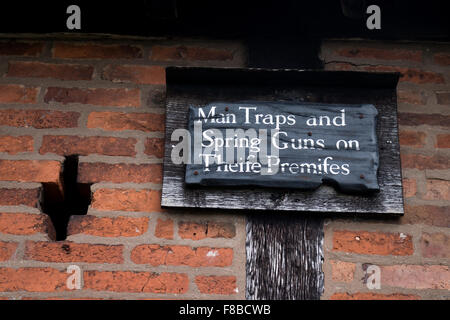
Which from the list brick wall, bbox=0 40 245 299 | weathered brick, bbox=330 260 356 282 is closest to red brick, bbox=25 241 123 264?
brick wall, bbox=0 40 245 299

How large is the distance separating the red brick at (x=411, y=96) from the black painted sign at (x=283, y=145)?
166mm

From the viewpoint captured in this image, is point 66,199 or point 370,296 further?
point 66,199

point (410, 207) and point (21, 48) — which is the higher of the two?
point (21, 48)

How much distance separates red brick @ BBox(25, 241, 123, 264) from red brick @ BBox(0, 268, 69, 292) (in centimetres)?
4

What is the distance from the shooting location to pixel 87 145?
2461 millimetres

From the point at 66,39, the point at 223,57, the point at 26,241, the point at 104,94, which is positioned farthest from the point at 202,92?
the point at 26,241

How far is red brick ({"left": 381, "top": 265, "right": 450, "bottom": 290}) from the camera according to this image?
229 cm

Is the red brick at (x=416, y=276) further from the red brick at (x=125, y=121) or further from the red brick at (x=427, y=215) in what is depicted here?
the red brick at (x=125, y=121)

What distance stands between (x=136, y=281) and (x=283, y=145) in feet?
2.29

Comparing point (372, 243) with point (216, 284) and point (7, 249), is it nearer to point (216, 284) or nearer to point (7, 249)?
point (216, 284)

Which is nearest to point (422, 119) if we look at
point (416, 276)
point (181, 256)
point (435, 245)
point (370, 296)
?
point (435, 245)

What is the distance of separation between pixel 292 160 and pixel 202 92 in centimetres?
43

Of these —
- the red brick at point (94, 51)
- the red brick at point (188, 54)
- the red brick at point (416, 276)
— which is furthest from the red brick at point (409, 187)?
the red brick at point (94, 51)
